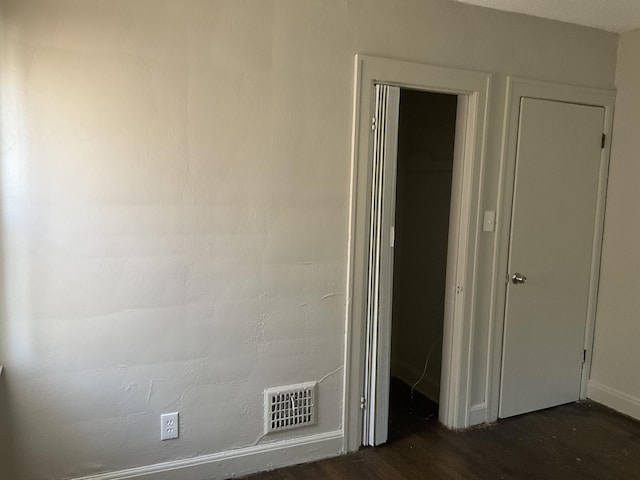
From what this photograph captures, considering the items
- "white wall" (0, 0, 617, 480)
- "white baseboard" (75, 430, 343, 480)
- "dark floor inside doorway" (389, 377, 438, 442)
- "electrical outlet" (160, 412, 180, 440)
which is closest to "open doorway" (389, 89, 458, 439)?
"dark floor inside doorway" (389, 377, 438, 442)

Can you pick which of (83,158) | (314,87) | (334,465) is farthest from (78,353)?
(314,87)

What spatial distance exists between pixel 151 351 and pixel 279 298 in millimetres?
637

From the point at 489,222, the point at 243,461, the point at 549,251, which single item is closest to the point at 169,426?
the point at 243,461

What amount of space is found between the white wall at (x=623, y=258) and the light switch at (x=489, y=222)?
3.11ft

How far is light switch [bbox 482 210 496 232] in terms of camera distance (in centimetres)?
307

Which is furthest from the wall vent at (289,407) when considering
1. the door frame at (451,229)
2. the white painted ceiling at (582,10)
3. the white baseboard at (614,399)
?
the white painted ceiling at (582,10)

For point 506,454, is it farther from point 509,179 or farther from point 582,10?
point 582,10

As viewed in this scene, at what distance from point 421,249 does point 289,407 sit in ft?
5.31

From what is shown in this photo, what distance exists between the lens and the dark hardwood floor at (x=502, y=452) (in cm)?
269

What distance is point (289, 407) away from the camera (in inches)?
105

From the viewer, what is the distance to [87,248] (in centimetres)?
222

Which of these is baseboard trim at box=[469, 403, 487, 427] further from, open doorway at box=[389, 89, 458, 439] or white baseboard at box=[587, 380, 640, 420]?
white baseboard at box=[587, 380, 640, 420]

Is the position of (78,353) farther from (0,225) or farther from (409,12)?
(409,12)

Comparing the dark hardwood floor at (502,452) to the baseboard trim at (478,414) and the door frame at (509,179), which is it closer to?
the baseboard trim at (478,414)
